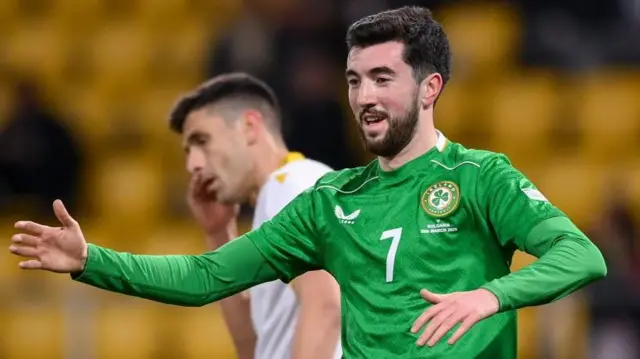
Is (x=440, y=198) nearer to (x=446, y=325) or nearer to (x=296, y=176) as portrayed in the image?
(x=446, y=325)

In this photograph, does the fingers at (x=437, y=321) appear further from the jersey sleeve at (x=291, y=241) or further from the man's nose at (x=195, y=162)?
the man's nose at (x=195, y=162)

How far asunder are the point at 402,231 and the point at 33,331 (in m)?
5.75

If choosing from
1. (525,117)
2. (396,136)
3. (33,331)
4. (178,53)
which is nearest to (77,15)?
(178,53)

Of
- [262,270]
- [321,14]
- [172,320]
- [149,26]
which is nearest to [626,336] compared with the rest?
[172,320]

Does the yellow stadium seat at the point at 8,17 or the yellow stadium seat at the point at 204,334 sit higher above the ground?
the yellow stadium seat at the point at 8,17

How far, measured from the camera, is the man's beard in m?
4.48

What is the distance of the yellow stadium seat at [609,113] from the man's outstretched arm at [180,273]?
654 cm

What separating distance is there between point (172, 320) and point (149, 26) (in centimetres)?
344

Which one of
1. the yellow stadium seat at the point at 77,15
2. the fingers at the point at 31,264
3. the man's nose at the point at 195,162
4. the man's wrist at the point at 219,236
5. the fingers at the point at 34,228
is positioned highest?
the yellow stadium seat at the point at 77,15

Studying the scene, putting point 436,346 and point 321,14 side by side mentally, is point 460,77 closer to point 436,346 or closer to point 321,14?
point 321,14

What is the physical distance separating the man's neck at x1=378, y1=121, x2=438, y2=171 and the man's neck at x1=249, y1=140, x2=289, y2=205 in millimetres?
1570

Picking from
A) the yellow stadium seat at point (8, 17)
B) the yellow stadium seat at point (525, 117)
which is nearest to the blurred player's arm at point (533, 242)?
the yellow stadium seat at point (525, 117)

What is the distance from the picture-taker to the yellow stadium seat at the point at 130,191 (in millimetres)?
10984

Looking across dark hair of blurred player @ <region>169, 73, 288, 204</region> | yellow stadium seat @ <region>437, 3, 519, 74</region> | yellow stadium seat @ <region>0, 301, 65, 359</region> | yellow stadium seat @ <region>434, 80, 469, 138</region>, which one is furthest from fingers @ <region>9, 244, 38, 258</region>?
yellow stadium seat @ <region>437, 3, 519, 74</region>
